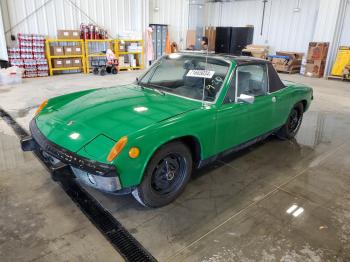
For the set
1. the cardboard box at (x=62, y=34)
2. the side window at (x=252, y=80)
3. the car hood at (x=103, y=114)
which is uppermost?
the cardboard box at (x=62, y=34)

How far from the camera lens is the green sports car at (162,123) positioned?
202 cm

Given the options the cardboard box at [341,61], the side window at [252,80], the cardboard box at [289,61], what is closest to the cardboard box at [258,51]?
the cardboard box at [289,61]

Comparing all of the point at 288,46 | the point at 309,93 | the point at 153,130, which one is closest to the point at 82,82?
the point at 309,93

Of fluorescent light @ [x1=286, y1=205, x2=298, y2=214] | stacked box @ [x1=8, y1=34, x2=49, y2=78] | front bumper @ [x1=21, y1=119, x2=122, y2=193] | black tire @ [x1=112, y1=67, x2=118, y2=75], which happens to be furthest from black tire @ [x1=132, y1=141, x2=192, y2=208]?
black tire @ [x1=112, y1=67, x2=118, y2=75]

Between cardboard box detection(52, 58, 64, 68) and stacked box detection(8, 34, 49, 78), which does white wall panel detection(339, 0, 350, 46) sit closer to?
cardboard box detection(52, 58, 64, 68)

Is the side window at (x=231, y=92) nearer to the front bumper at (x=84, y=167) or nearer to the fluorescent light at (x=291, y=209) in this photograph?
the fluorescent light at (x=291, y=209)

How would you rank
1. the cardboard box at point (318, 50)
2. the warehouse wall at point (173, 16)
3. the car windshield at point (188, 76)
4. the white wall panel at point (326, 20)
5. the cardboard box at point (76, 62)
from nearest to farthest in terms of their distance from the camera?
the car windshield at point (188, 76) → the cardboard box at point (76, 62) → the white wall panel at point (326, 20) → the cardboard box at point (318, 50) → the warehouse wall at point (173, 16)

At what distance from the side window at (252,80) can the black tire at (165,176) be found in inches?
38.3

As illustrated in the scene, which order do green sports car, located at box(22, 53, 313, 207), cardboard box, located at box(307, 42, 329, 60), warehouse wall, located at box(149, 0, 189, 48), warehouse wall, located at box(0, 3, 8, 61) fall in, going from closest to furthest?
1. green sports car, located at box(22, 53, 313, 207)
2. warehouse wall, located at box(0, 3, 8, 61)
3. cardboard box, located at box(307, 42, 329, 60)
4. warehouse wall, located at box(149, 0, 189, 48)

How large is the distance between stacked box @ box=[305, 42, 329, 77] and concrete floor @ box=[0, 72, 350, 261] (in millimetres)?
8493

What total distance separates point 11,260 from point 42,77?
336 inches

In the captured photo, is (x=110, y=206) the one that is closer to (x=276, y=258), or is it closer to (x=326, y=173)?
(x=276, y=258)

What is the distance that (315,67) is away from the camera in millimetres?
11086

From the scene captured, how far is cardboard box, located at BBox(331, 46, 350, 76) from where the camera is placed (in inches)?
404
